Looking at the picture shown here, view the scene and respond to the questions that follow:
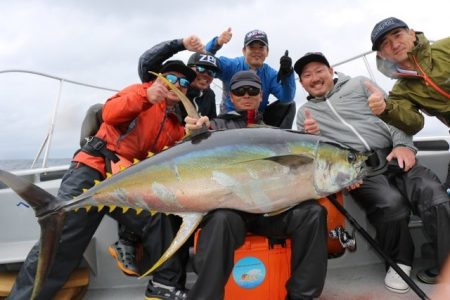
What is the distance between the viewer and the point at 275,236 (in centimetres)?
255

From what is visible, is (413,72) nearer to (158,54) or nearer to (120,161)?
(158,54)

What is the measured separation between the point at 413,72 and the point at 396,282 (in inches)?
67.9

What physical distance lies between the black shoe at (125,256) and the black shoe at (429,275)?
2.21 meters

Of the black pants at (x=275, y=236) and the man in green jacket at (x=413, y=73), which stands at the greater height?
the man in green jacket at (x=413, y=73)

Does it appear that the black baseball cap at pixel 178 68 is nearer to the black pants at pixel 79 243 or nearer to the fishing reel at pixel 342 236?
the black pants at pixel 79 243

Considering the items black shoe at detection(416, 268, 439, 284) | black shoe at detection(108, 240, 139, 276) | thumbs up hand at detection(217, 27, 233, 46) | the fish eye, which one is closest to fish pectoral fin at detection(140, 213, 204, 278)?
black shoe at detection(108, 240, 139, 276)

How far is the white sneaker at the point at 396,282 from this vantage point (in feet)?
9.31

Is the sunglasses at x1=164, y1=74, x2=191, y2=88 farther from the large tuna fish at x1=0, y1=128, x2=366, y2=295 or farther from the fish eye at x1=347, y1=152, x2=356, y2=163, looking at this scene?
the fish eye at x1=347, y1=152, x2=356, y2=163

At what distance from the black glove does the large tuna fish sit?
81.0 inches

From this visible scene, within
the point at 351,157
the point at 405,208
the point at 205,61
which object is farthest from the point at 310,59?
Result: the point at 405,208

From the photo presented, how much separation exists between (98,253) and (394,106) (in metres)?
2.70

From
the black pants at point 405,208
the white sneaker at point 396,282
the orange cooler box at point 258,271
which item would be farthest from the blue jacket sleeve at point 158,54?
the white sneaker at point 396,282

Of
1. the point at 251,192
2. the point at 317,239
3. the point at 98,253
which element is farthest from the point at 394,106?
the point at 98,253

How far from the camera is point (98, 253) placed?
317 centimetres
